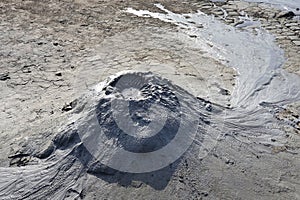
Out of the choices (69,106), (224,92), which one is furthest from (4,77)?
(224,92)

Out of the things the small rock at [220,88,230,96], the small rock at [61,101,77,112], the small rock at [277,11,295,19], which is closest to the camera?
the small rock at [61,101,77,112]

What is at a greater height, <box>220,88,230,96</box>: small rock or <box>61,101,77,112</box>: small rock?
<box>61,101,77,112</box>: small rock

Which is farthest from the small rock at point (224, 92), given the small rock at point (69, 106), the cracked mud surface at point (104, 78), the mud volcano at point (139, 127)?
the small rock at point (69, 106)

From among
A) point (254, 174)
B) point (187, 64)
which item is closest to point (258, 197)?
point (254, 174)

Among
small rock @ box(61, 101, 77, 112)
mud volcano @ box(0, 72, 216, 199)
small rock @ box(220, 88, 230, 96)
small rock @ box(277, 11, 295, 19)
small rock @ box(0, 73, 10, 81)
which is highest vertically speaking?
mud volcano @ box(0, 72, 216, 199)

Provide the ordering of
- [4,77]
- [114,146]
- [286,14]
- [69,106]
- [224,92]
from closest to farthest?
[114,146], [69,106], [224,92], [4,77], [286,14]

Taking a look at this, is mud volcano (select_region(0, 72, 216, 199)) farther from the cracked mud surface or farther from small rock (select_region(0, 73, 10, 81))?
small rock (select_region(0, 73, 10, 81))

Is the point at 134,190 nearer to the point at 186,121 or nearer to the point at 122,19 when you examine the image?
the point at 186,121

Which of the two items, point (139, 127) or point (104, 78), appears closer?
point (139, 127)

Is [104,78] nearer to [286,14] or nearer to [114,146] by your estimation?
[114,146]

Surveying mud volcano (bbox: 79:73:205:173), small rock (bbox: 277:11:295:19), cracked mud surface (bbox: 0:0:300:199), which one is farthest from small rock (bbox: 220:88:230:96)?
small rock (bbox: 277:11:295:19)
